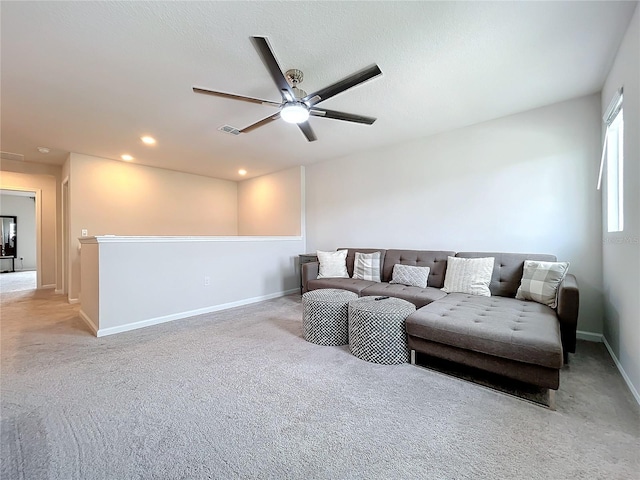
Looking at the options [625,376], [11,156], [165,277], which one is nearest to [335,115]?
[165,277]

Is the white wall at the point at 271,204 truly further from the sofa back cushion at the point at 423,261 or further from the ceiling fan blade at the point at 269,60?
the ceiling fan blade at the point at 269,60

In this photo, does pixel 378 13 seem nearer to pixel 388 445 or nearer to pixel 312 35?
pixel 312 35

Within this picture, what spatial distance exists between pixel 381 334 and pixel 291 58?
237 centimetres

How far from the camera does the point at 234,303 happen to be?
406 cm

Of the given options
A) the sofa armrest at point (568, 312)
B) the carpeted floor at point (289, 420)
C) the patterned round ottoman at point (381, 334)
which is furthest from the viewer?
the patterned round ottoman at point (381, 334)

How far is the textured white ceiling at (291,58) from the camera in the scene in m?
1.71

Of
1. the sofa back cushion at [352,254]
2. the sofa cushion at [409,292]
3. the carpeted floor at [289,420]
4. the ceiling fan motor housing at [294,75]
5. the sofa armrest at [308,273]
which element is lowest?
the carpeted floor at [289,420]

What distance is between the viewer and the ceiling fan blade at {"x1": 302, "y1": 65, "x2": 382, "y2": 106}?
187 cm

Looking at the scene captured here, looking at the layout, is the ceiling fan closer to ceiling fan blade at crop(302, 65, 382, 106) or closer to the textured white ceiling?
ceiling fan blade at crop(302, 65, 382, 106)

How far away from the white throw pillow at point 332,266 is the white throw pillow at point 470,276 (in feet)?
4.85

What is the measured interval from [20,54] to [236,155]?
2742 mm

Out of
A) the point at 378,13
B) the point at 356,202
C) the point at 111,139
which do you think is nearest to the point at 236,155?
the point at 111,139

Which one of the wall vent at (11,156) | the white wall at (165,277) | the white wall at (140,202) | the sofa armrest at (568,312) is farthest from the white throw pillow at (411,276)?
the wall vent at (11,156)

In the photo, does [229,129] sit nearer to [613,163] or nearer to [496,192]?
[496,192]
